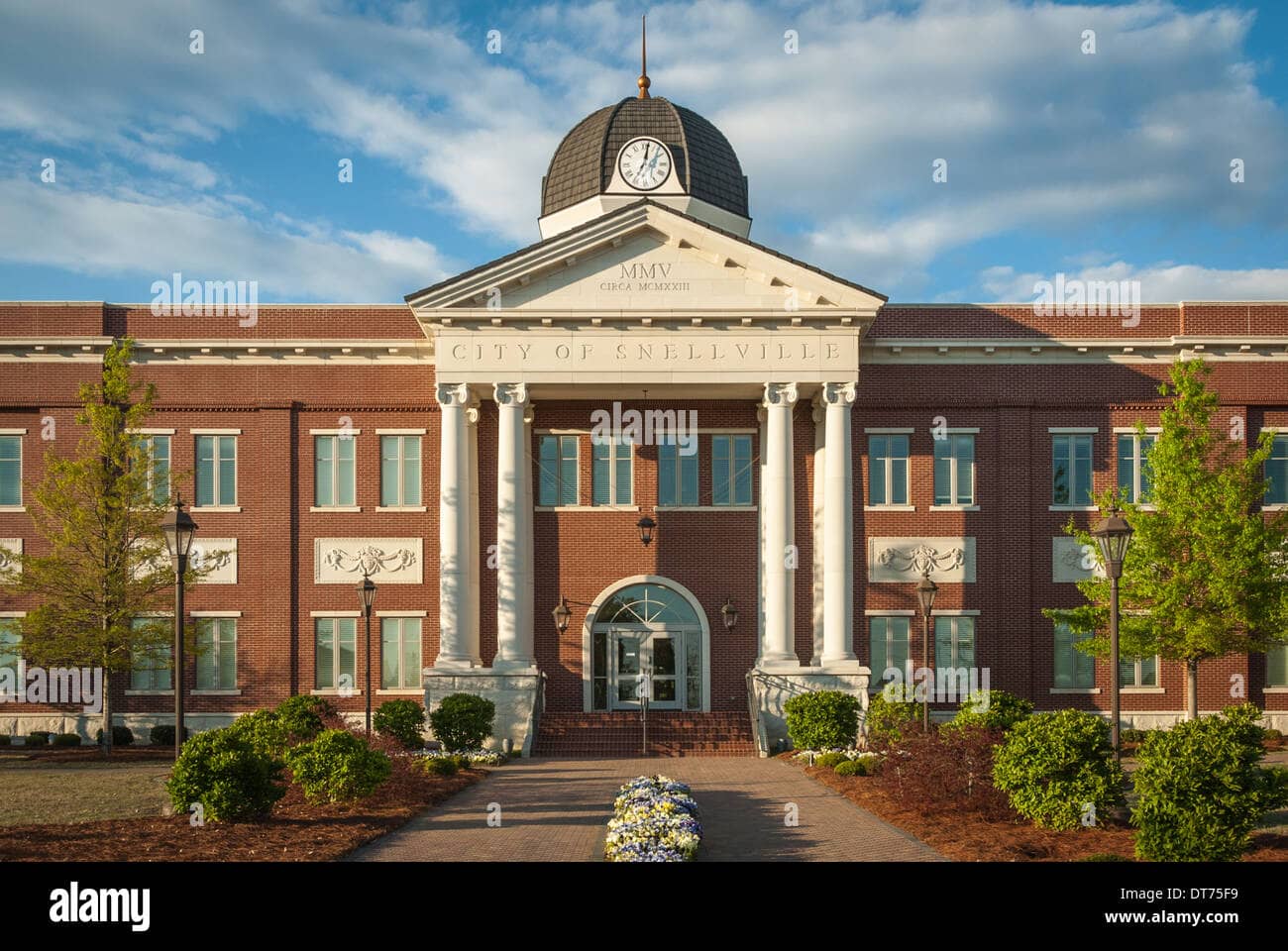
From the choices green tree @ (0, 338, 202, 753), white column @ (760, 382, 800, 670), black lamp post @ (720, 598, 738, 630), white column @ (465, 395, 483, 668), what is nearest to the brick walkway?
white column @ (760, 382, 800, 670)

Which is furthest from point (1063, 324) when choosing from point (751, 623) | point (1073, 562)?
point (751, 623)

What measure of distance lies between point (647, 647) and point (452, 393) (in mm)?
8242

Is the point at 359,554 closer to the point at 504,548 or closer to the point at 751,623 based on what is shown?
the point at 504,548

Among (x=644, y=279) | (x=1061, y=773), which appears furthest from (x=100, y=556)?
(x=1061, y=773)

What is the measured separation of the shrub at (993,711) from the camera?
20969 millimetres

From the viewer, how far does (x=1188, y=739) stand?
13.9 meters

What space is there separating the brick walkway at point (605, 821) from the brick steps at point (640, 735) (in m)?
2.95

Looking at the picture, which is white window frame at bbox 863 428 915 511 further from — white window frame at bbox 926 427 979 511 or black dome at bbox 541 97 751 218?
black dome at bbox 541 97 751 218

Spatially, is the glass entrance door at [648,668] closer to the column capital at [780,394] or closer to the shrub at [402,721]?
the shrub at [402,721]

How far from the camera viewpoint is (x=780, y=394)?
92.9 feet

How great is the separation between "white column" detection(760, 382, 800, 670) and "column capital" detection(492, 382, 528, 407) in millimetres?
5790

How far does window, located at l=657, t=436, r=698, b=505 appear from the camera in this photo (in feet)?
101

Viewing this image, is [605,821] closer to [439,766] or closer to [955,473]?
[439,766]

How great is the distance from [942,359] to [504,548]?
12254 millimetres
